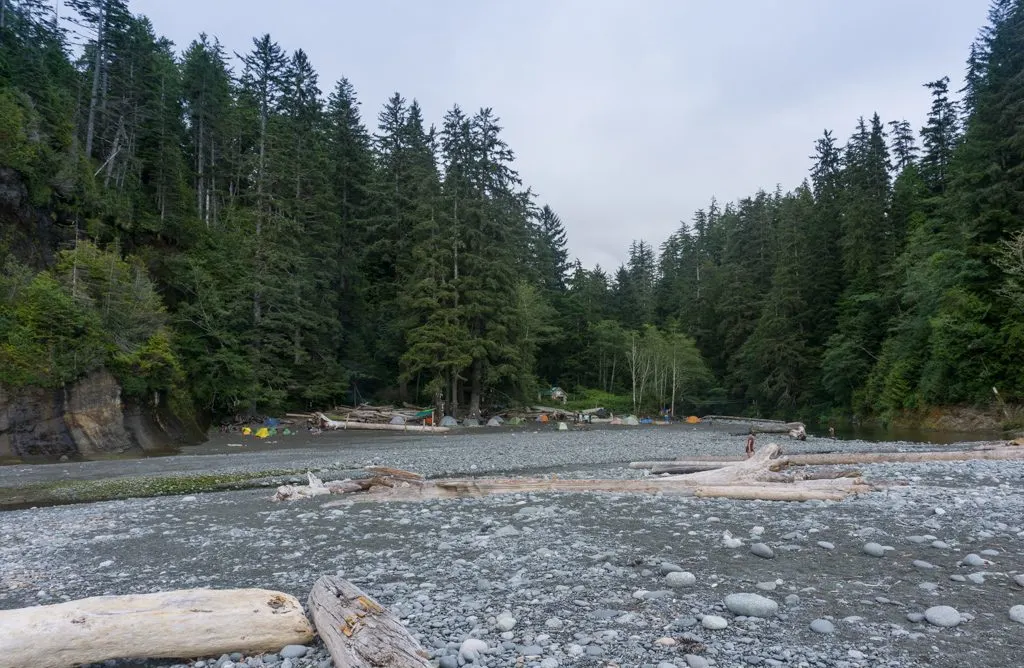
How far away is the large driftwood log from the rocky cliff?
18766mm

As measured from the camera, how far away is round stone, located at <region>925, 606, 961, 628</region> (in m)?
4.02

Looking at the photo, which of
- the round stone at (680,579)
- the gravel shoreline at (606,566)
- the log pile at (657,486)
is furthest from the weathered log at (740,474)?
the round stone at (680,579)

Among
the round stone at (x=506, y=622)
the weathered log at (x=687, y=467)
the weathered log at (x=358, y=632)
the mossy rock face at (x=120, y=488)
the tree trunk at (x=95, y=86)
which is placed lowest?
the mossy rock face at (x=120, y=488)

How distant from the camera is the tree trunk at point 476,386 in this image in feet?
122

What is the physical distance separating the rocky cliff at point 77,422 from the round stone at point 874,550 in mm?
22358

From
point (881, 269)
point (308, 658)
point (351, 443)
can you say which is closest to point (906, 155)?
point (881, 269)

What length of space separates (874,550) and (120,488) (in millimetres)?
14473

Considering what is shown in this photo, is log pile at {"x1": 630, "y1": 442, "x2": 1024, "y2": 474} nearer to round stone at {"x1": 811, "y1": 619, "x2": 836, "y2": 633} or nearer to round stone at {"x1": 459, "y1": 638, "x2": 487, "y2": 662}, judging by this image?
round stone at {"x1": 811, "y1": 619, "x2": 836, "y2": 633}

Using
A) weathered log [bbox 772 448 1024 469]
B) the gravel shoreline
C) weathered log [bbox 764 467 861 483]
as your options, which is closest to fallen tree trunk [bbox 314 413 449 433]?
the gravel shoreline

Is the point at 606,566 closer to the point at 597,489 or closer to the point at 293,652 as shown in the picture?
the point at 293,652

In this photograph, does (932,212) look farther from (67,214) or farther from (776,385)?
(67,214)

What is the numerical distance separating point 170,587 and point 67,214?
90.2 feet

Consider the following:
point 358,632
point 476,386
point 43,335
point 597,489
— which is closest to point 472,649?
point 358,632

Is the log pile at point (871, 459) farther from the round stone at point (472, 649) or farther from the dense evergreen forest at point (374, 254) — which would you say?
the dense evergreen forest at point (374, 254)
